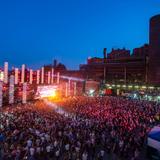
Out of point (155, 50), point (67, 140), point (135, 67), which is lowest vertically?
point (67, 140)

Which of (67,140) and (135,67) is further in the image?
(135,67)

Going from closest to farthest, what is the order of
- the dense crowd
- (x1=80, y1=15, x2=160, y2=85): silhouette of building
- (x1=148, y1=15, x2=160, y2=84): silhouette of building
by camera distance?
the dense crowd → (x1=148, y1=15, x2=160, y2=84): silhouette of building → (x1=80, y1=15, x2=160, y2=85): silhouette of building

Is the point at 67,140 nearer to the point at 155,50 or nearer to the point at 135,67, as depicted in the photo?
the point at 155,50

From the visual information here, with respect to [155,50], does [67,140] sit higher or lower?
lower

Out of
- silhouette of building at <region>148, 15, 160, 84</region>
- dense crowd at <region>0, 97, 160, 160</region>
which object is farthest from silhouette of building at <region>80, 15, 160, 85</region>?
dense crowd at <region>0, 97, 160, 160</region>

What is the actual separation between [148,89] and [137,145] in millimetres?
64603

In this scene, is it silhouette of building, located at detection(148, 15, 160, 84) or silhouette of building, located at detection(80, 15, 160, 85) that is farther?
silhouette of building, located at detection(80, 15, 160, 85)

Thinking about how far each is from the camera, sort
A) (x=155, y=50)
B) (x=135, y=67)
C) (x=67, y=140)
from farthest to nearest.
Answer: (x=135, y=67) < (x=155, y=50) < (x=67, y=140)

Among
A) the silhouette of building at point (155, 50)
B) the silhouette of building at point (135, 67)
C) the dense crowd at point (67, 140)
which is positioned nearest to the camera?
the dense crowd at point (67, 140)

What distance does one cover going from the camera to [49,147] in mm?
18203

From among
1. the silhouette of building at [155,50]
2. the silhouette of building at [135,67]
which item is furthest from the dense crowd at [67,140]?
the silhouette of building at [135,67]

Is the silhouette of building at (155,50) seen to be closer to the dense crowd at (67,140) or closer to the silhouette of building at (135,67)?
the silhouette of building at (135,67)

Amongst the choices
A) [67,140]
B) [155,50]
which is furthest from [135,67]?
[67,140]

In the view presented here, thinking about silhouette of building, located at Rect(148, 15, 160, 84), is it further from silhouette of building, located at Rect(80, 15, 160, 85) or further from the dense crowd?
the dense crowd
